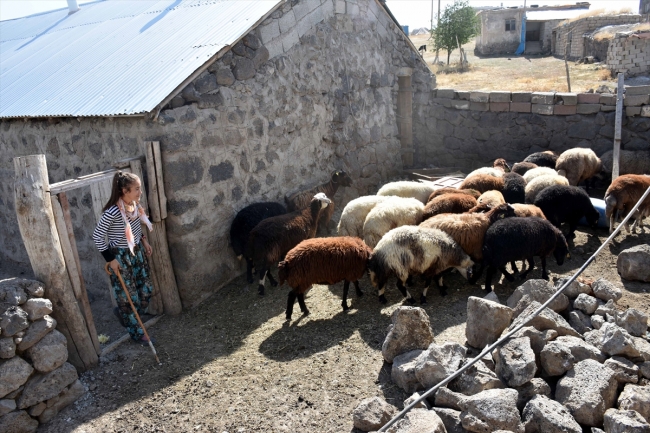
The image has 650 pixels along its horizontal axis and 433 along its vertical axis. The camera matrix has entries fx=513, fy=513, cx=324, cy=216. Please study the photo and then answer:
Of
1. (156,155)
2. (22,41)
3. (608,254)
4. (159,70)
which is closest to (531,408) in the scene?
(608,254)

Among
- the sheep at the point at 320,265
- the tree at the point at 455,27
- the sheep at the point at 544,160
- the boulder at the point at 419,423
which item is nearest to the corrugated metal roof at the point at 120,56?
the sheep at the point at 320,265

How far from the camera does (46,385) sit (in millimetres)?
4906

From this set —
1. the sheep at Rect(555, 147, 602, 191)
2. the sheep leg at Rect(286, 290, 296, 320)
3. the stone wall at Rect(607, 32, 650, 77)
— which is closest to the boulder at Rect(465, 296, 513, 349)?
the sheep leg at Rect(286, 290, 296, 320)

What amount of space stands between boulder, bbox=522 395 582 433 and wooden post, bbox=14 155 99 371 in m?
4.51

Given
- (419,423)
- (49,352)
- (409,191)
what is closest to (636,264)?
(409,191)

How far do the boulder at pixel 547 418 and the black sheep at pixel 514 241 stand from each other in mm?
2751

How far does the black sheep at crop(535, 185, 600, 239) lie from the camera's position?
8219mm

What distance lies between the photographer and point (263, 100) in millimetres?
8289

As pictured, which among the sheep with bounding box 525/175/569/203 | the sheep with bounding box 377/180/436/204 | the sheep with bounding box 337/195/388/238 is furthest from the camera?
the sheep with bounding box 377/180/436/204

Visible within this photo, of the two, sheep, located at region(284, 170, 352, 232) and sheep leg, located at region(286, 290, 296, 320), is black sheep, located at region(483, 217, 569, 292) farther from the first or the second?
sheep, located at region(284, 170, 352, 232)

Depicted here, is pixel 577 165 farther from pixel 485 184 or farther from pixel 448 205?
pixel 448 205

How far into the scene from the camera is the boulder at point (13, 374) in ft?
15.2

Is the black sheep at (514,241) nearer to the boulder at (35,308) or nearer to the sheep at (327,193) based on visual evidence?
the sheep at (327,193)

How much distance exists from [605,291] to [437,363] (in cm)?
238
